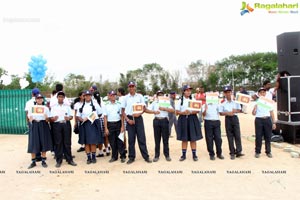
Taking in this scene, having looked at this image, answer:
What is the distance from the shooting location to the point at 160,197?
176 inches

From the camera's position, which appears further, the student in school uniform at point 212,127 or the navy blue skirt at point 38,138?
the student in school uniform at point 212,127

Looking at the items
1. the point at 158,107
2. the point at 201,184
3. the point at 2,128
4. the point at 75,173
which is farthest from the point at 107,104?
the point at 2,128

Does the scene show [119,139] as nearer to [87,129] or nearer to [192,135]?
[87,129]

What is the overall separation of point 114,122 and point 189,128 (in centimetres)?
170

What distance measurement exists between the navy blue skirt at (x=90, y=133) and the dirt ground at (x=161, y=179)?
1.72 feet

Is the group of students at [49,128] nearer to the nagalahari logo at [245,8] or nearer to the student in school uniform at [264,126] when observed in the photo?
the student in school uniform at [264,126]

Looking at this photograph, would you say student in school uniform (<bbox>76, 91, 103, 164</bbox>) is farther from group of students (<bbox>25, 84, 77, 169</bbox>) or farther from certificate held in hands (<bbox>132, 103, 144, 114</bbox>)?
certificate held in hands (<bbox>132, 103, 144, 114</bbox>)

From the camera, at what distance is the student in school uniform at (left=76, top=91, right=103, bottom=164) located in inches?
263

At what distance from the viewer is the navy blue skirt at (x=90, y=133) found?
6695 millimetres

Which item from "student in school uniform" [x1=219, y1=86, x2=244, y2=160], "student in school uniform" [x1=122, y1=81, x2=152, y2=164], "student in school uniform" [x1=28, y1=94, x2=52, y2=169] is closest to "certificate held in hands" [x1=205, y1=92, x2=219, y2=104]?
"student in school uniform" [x1=219, y1=86, x2=244, y2=160]

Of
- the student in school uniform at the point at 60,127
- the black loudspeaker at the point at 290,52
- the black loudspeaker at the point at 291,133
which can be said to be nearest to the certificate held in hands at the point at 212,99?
the black loudspeaker at the point at 291,133

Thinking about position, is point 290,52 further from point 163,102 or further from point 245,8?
point 245,8

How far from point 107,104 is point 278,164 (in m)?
3.87

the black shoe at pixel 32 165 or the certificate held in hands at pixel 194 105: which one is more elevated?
the certificate held in hands at pixel 194 105
